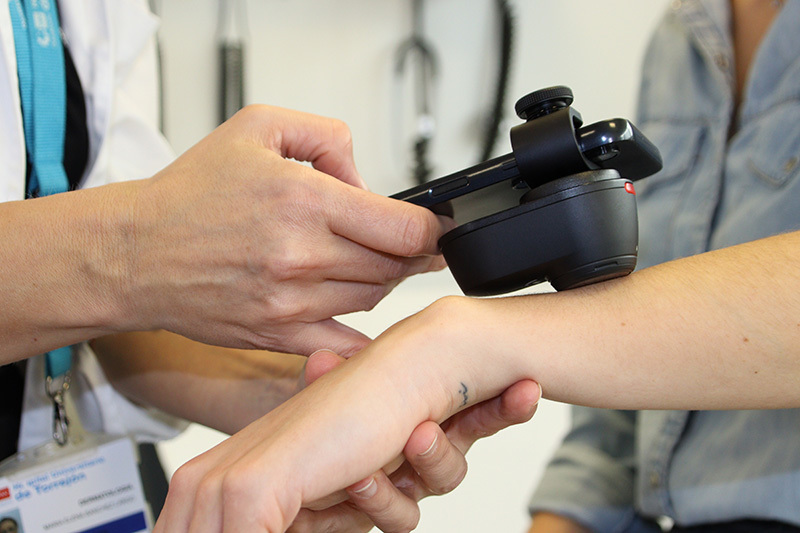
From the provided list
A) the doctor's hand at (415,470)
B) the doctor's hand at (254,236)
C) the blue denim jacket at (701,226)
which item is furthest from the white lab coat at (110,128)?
the blue denim jacket at (701,226)

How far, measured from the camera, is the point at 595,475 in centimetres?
86

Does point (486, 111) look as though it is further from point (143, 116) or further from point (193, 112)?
point (143, 116)

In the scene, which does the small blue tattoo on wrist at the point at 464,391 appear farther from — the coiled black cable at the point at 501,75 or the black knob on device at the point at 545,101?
the coiled black cable at the point at 501,75

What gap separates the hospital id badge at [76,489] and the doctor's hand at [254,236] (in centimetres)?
22

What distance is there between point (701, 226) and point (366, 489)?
596mm

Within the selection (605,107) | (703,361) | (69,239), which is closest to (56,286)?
A: (69,239)

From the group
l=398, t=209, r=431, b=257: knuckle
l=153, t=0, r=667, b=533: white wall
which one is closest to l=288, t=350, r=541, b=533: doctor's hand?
l=398, t=209, r=431, b=257: knuckle

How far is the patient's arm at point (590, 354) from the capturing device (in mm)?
424

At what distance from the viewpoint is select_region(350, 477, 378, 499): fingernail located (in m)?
0.44

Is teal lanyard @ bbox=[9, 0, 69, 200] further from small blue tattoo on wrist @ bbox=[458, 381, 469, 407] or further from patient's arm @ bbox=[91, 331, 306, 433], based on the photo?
small blue tattoo on wrist @ bbox=[458, 381, 469, 407]

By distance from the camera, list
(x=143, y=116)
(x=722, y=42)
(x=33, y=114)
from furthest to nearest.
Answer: (x=722, y=42) < (x=143, y=116) < (x=33, y=114)

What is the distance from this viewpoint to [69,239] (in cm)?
47

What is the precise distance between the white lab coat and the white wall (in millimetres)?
569

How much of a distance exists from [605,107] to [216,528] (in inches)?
55.6
